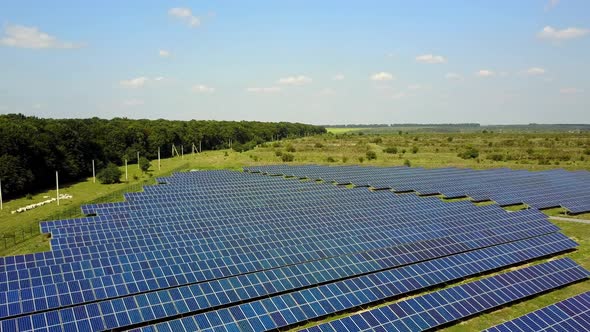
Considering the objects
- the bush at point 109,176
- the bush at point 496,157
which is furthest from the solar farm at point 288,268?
the bush at point 496,157

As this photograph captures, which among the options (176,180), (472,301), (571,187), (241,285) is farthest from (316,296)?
(571,187)

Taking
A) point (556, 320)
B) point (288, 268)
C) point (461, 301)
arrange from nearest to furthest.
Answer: point (556, 320), point (461, 301), point (288, 268)

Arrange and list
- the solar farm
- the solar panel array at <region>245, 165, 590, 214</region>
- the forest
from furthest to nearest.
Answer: the forest
the solar panel array at <region>245, 165, 590, 214</region>
the solar farm

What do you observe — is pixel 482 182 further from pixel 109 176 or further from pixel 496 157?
pixel 109 176

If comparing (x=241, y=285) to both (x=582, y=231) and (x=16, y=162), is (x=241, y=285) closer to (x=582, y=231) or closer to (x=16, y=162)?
(x=582, y=231)

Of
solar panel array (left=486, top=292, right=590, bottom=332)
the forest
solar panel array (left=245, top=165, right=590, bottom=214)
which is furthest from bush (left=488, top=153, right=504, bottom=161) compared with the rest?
solar panel array (left=486, top=292, right=590, bottom=332)

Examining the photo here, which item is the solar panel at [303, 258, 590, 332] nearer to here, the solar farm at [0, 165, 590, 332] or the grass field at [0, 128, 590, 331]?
the solar farm at [0, 165, 590, 332]

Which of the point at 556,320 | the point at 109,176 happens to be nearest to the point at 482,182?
the point at 556,320
